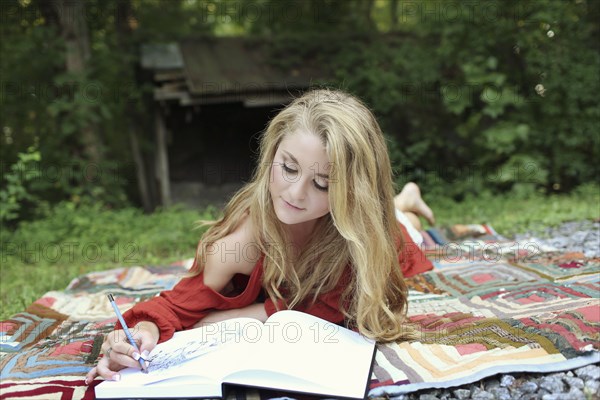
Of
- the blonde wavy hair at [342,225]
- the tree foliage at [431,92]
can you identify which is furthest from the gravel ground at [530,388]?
the tree foliage at [431,92]

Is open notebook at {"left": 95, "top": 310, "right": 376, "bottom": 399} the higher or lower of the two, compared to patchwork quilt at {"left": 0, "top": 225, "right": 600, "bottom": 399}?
higher

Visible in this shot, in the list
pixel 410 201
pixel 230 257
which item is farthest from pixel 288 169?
pixel 410 201

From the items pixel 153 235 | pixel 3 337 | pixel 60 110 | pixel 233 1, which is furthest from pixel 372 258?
pixel 233 1

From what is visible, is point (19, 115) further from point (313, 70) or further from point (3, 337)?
point (3, 337)

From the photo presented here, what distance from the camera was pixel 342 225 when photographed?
210 cm

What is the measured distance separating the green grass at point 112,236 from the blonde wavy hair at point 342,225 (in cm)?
171

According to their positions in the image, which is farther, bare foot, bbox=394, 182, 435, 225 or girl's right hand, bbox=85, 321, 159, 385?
bare foot, bbox=394, 182, 435, 225

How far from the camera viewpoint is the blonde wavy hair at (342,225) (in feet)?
6.84

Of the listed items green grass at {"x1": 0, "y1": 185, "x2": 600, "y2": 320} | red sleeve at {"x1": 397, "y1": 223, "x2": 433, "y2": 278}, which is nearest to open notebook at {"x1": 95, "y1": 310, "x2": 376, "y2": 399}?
red sleeve at {"x1": 397, "y1": 223, "x2": 433, "y2": 278}

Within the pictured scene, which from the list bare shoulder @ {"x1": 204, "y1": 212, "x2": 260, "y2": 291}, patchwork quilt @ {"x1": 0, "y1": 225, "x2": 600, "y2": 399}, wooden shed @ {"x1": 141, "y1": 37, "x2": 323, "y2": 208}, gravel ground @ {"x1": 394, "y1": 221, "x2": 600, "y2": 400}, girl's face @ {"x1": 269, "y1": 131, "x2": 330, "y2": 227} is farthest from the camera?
wooden shed @ {"x1": 141, "y1": 37, "x2": 323, "y2": 208}

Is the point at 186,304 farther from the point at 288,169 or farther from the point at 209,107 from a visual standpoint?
the point at 209,107

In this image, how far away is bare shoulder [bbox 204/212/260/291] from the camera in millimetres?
2279

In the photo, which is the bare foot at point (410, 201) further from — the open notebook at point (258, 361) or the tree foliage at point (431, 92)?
the tree foliage at point (431, 92)

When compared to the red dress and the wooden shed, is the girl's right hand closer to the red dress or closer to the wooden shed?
the red dress
